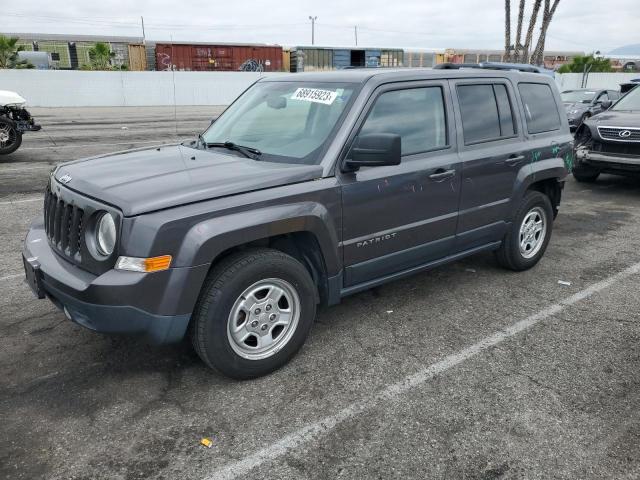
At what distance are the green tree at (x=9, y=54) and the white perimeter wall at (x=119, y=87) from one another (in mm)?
7602

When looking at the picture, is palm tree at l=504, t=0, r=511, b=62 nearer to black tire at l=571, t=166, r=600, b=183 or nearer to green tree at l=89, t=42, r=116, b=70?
black tire at l=571, t=166, r=600, b=183

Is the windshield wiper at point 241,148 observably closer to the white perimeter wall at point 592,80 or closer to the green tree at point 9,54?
the green tree at point 9,54

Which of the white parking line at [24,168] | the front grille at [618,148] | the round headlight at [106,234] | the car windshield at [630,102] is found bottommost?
the white parking line at [24,168]

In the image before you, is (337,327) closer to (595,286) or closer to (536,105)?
(595,286)

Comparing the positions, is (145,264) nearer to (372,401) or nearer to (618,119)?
(372,401)

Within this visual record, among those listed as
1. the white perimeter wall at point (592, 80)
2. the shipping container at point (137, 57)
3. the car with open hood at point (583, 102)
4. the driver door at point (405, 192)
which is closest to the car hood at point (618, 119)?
the driver door at point (405, 192)

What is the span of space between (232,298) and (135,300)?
1.71ft

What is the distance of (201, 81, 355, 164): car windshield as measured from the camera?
3.62 meters

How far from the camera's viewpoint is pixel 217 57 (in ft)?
127

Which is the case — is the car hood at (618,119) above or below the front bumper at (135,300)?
above

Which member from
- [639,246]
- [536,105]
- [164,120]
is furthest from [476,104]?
[164,120]

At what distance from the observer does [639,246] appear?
6219 millimetres

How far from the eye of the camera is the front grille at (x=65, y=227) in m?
3.12

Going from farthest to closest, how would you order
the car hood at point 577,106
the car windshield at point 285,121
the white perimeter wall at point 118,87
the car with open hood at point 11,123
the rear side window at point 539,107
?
1. the white perimeter wall at point 118,87
2. the car hood at point 577,106
3. the car with open hood at point 11,123
4. the rear side window at point 539,107
5. the car windshield at point 285,121
